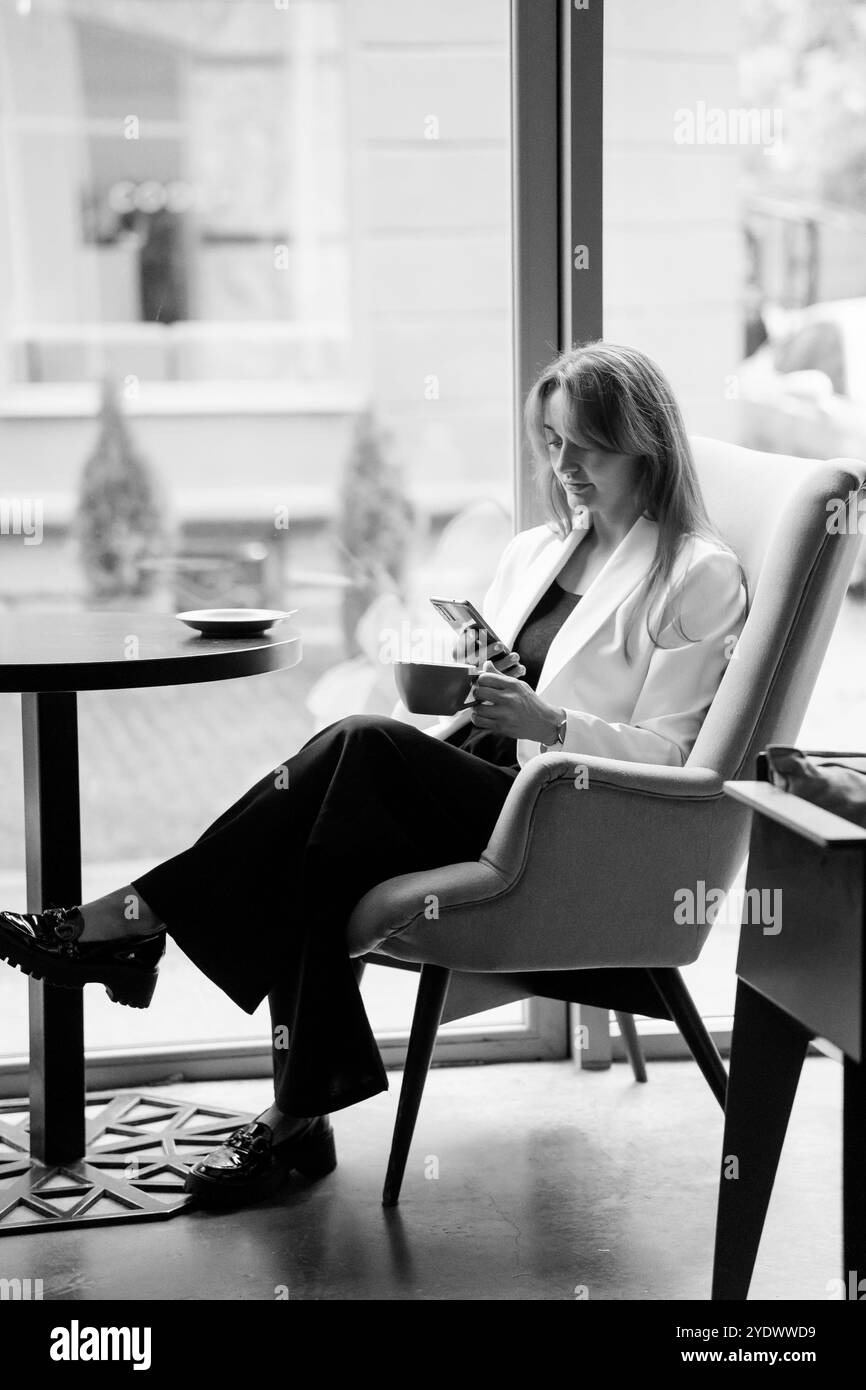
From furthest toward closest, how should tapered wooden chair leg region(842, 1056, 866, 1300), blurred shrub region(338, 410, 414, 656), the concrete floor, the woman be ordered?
blurred shrub region(338, 410, 414, 656) → the woman → the concrete floor → tapered wooden chair leg region(842, 1056, 866, 1300)

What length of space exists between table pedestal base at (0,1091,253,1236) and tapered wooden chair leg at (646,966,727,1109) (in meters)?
0.73

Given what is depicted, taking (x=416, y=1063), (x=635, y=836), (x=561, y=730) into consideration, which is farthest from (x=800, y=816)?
(x=416, y=1063)

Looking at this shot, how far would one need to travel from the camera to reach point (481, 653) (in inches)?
87.8

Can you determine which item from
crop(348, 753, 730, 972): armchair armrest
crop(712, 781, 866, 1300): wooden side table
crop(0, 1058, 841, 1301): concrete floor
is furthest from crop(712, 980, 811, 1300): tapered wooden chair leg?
crop(348, 753, 730, 972): armchair armrest

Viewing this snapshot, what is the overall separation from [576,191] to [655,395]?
490 millimetres

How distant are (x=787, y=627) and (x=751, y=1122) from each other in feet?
2.16

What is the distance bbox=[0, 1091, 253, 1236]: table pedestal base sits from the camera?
82.6 inches

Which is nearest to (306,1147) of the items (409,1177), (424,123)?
(409,1177)

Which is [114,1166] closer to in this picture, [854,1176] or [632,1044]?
[632,1044]

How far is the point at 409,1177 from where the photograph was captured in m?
2.27

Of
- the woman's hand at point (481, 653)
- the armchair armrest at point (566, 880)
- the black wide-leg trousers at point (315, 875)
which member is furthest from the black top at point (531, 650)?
the armchair armrest at point (566, 880)

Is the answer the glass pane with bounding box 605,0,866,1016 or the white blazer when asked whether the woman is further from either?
the glass pane with bounding box 605,0,866,1016
